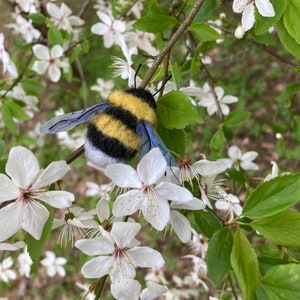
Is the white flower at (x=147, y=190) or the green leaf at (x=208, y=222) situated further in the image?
the green leaf at (x=208, y=222)

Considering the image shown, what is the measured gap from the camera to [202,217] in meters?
1.22

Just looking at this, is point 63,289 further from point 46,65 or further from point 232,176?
point 232,176

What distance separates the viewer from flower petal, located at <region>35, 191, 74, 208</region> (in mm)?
1062

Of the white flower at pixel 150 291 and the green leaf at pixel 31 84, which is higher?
the white flower at pixel 150 291

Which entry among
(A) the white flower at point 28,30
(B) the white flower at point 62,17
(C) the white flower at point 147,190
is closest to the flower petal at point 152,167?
(C) the white flower at point 147,190

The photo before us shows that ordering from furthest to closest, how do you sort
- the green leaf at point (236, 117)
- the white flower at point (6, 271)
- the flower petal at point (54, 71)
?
1. the white flower at point (6, 271)
2. the flower petal at point (54, 71)
3. the green leaf at point (236, 117)

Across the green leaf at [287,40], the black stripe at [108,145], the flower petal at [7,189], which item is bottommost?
the flower petal at [7,189]

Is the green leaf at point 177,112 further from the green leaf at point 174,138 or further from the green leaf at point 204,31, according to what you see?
the green leaf at point 204,31

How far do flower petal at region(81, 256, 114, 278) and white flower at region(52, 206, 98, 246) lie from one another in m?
0.09

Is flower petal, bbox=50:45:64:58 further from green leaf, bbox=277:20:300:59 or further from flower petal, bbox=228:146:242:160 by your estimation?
green leaf, bbox=277:20:300:59

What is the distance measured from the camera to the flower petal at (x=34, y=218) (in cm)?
106

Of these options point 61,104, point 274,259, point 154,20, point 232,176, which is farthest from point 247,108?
point 274,259

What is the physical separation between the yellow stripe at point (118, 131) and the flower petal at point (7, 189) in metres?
0.24

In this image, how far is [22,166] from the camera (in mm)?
1041
